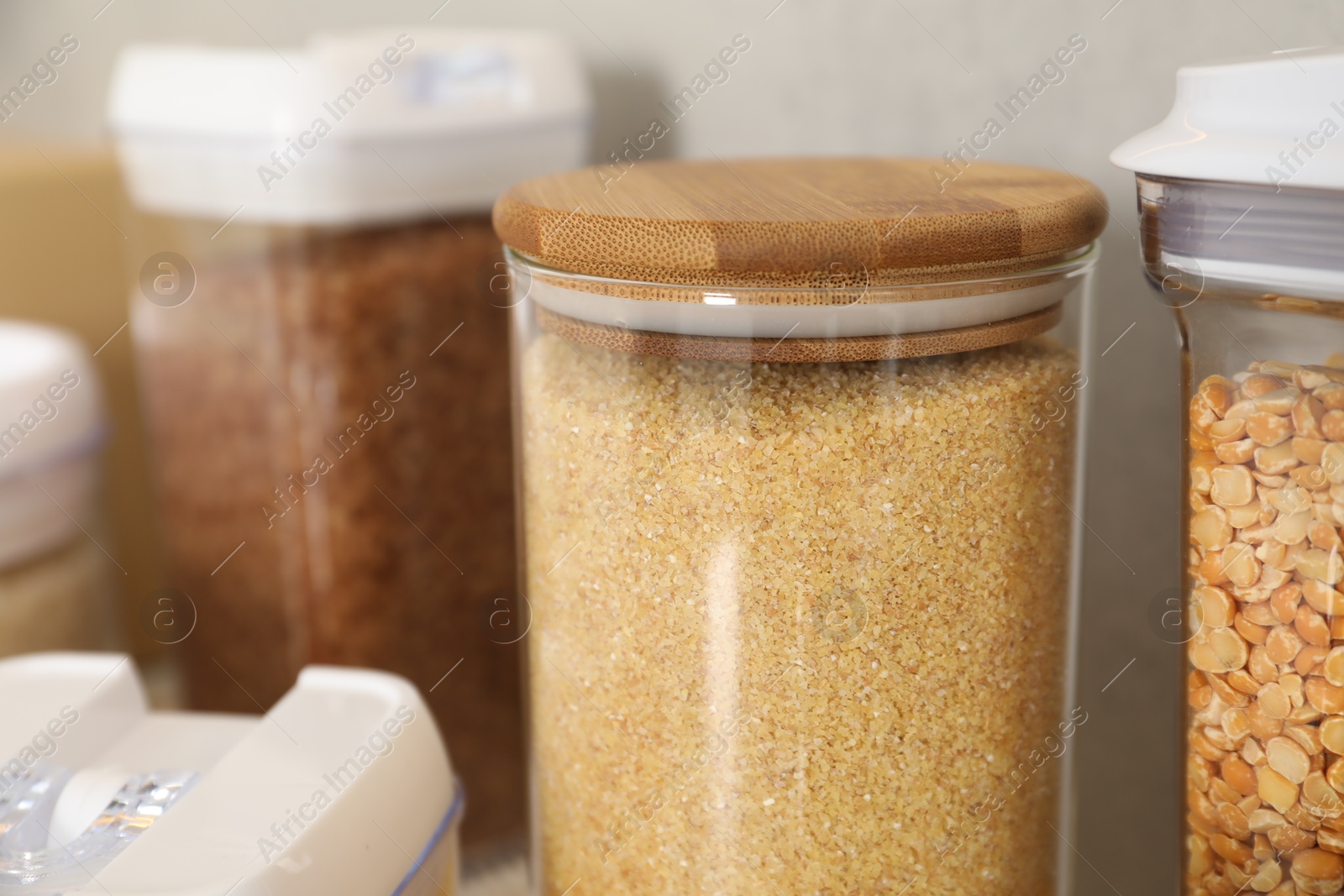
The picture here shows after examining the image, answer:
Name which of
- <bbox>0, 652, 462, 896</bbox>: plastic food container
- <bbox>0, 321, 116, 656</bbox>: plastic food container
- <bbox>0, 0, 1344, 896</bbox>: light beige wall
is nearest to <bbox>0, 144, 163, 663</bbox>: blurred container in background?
<bbox>0, 321, 116, 656</bbox>: plastic food container

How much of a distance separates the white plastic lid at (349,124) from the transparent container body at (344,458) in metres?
0.03

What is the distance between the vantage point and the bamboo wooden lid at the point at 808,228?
0.43 meters

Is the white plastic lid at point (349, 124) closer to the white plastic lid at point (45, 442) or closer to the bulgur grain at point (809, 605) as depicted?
the white plastic lid at point (45, 442)

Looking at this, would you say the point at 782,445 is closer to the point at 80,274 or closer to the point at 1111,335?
the point at 1111,335

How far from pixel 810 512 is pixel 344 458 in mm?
433

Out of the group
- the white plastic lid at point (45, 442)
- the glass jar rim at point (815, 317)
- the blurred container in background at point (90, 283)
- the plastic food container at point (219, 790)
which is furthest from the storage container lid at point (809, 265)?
the blurred container in background at point (90, 283)

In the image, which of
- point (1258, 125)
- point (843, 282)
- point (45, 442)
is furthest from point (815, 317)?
point (45, 442)

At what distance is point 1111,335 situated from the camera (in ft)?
2.05

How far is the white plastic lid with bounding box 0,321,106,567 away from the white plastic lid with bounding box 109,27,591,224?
16cm

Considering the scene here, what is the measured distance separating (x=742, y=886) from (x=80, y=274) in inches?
36.3

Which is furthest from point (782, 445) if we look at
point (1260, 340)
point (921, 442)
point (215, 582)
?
point (215, 582)

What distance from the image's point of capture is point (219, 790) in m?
0.54

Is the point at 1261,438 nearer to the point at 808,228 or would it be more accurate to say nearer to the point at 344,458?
the point at 808,228

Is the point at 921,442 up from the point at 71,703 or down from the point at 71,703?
up
